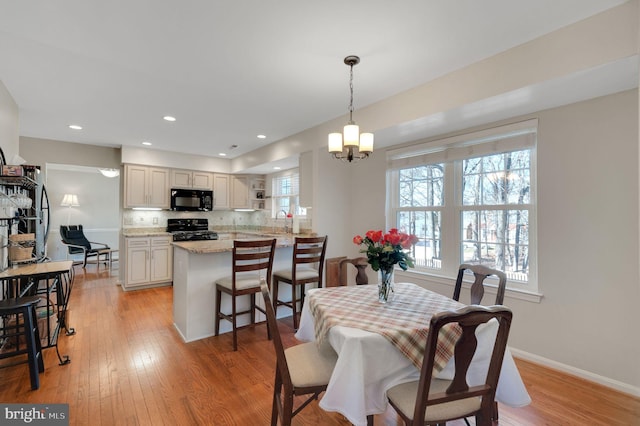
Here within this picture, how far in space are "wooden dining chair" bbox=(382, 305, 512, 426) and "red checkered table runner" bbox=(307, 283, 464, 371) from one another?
→ 0.15 m

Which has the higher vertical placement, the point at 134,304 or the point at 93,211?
the point at 93,211

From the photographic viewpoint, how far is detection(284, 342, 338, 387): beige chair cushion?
1455 mm

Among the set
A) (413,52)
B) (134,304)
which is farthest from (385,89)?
(134,304)

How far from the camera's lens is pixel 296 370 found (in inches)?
59.4

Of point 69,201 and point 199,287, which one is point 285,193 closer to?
point 199,287

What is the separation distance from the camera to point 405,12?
174 cm

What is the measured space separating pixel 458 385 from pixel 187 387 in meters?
1.91

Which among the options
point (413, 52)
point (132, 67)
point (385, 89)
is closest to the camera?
point (413, 52)

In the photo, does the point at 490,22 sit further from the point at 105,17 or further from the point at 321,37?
the point at 105,17

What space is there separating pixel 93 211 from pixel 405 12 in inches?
370

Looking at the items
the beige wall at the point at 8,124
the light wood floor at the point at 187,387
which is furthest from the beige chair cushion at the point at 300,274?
the beige wall at the point at 8,124

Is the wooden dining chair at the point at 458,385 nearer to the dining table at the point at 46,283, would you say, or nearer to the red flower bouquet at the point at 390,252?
the red flower bouquet at the point at 390,252

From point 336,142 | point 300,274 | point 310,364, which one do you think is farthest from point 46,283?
point 336,142

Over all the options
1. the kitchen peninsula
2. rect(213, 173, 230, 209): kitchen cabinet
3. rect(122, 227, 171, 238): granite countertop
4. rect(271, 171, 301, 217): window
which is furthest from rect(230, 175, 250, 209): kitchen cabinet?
the kitchen peninsula
